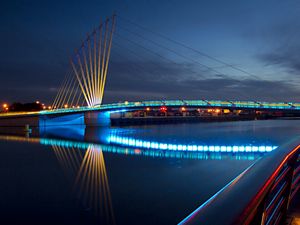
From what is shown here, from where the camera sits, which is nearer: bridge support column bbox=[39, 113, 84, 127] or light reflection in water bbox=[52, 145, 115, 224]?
light reflection in water bbox=[52, 145, 115, 224]

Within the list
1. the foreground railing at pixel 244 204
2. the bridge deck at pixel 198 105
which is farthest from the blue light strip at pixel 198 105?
the foreground railing at pixel 244 204

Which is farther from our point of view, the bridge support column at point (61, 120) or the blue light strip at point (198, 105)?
the bridge support column at point (61, 120)

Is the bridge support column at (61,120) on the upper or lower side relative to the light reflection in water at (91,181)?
upper

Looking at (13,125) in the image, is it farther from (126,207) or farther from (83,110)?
(126,207)

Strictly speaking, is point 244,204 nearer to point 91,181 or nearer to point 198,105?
point 91,181

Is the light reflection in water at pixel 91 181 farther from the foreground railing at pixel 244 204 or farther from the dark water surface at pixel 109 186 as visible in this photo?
the foreground railing at pixel 244 204

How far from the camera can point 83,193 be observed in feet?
21.1

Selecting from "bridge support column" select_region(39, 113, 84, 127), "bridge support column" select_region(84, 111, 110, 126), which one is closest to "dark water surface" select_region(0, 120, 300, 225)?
"bridge support column" select_region(39, 113, 84, 127)

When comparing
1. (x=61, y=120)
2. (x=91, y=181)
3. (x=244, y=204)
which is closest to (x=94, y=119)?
(x=61, y=120)

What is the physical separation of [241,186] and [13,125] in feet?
129

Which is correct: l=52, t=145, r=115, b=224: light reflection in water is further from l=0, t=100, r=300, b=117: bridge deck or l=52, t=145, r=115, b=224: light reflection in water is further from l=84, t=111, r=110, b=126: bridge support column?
l=84, t=111, r=110, b=126: bridge support column

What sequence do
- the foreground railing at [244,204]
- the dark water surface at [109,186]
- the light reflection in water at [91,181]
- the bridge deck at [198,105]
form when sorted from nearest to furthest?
the foreground railing at [244,204], the dark water surface at [109,186], the light reflection in water at [91,181], the bridge deck at [198,105]

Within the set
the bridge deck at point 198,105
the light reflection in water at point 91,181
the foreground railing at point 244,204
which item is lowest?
the light reflection in water at point 91,181

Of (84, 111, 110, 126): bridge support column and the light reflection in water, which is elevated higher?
(84, 111, 110, 126): bridge support column
